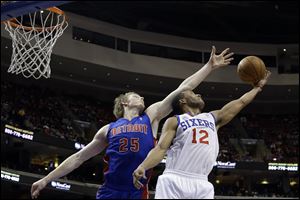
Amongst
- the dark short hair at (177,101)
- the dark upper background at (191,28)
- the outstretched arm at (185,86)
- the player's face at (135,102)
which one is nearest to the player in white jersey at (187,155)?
the dark short hair at (177,101)

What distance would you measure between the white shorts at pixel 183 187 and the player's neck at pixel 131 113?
31.0 inches

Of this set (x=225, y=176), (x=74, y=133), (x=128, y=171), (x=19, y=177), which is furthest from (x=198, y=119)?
(x=225, y=176)

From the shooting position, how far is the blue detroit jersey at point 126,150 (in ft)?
15.6

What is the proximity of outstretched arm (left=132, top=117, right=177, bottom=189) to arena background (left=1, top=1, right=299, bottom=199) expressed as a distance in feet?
57.1

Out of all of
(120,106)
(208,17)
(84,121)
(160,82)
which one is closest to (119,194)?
(120,106)

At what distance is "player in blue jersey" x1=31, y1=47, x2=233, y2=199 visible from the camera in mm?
4734

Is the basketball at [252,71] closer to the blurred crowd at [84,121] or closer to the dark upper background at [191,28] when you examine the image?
the blurred crowd at [84,121]

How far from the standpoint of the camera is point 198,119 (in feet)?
15.1

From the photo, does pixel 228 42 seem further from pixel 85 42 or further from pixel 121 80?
pixel 85 42

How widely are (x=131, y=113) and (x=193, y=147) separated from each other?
32.1 inches

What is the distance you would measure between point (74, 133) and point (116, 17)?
663cm

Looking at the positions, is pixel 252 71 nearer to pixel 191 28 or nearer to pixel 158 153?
pixel 158 153

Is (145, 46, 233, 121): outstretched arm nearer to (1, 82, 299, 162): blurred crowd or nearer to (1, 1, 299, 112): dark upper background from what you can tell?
(1, 82, 299, 162): blurred crowd

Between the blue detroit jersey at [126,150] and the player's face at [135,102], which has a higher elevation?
the player's face at [135,102]
